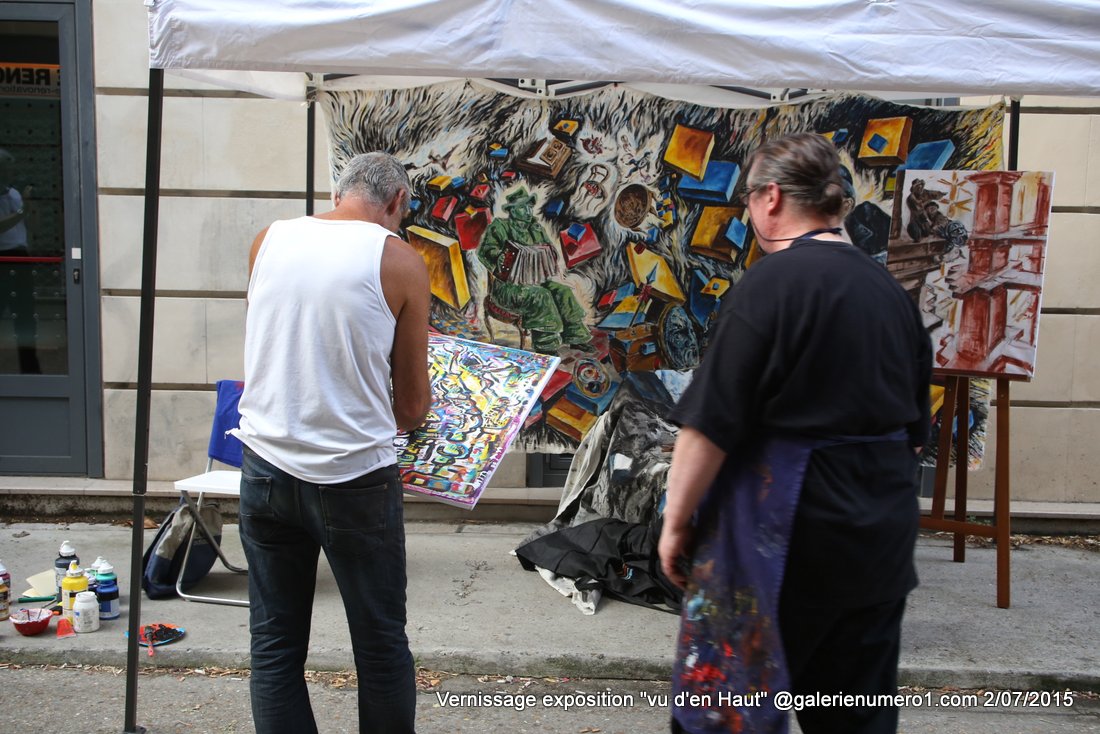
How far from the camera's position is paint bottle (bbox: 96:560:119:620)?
388cm

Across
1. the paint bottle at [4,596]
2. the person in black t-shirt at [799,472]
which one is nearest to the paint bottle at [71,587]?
the paint bottle at [4,596]

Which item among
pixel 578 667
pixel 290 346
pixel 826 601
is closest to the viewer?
pixel 826 601

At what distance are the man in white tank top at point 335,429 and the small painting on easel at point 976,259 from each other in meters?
2.60

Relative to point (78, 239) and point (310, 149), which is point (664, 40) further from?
point (78, 239)

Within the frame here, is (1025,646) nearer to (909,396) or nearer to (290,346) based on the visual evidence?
(909,396)

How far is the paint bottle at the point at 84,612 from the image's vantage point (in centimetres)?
375

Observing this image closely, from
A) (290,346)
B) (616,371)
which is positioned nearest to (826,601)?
(290,346)

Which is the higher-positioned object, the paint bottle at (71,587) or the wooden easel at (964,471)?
the wooden easel at (964,471)

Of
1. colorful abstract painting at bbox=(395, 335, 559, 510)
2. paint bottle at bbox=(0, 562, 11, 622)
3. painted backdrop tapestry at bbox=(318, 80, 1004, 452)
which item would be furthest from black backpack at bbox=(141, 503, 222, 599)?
painted backdrop tapestry at bbox=(318, 80, 1004, 452)

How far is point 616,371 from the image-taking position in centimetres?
474

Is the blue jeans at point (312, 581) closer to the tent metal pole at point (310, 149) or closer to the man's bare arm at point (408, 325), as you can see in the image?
the man's bare arm at point (408, 325)

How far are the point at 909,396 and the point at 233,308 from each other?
451 cm

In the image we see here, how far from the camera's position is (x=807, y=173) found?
1942mm

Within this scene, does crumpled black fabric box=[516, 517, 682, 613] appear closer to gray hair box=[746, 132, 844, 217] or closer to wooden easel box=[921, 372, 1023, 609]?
wooden easel box=[921, 372, 1023, 609]
